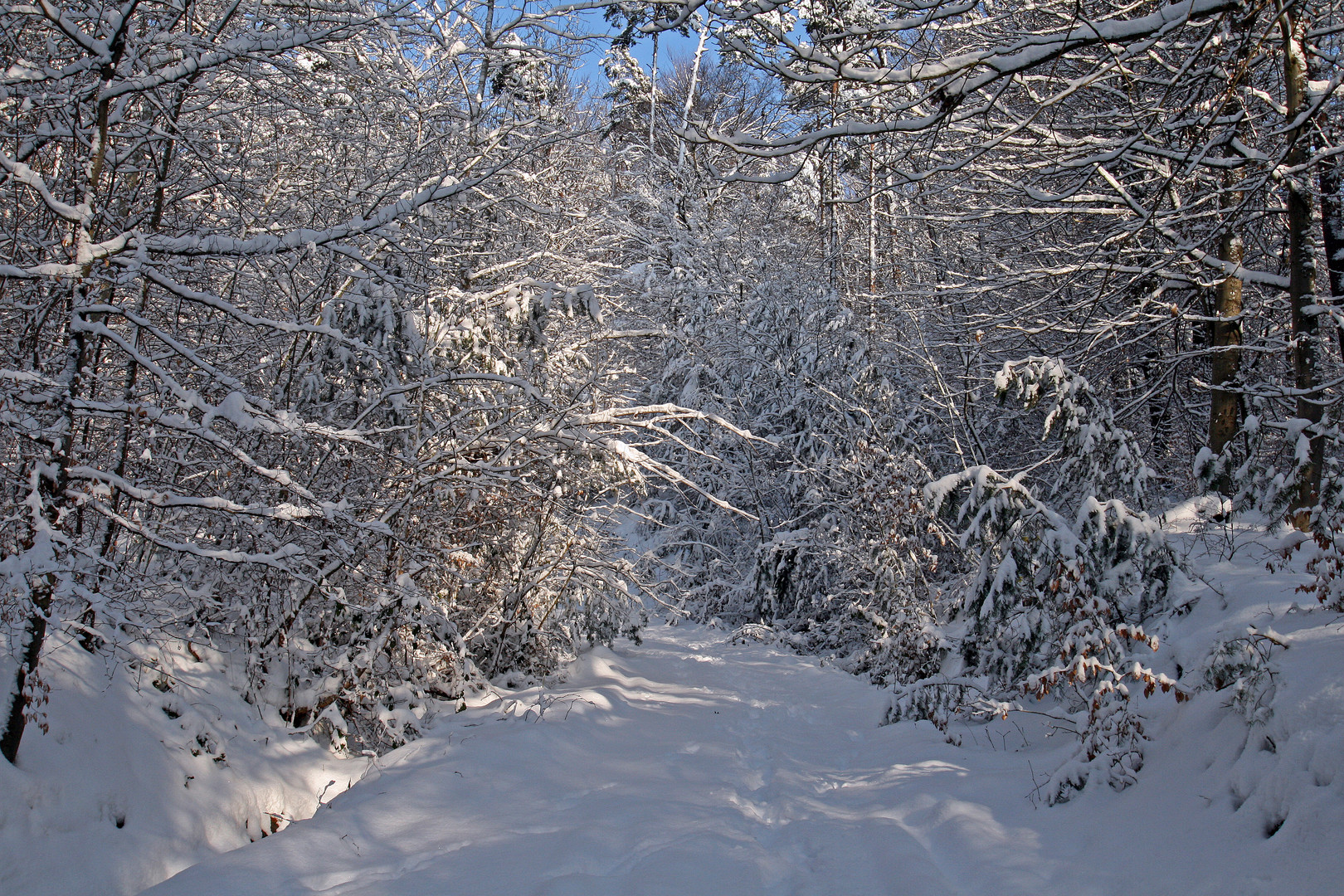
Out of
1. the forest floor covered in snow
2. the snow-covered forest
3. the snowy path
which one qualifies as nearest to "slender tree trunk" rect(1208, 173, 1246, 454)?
the snow-covered forest

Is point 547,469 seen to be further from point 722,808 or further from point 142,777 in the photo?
point 142,777

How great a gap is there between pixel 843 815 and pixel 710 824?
0.78m

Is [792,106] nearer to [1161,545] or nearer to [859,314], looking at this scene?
[1161,545]

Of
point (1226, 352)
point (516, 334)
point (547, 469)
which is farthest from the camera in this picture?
point (1226, 352)

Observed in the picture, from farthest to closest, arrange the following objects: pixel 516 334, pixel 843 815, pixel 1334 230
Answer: pixel 516 334 → pixel 1334 230 → pixel 843 815

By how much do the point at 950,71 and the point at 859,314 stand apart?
10467 millimetres

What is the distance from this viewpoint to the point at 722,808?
4270mm

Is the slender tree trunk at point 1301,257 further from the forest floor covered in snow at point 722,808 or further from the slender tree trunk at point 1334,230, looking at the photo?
the forest floor covered in snow at point 722,808

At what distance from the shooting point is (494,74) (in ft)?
28.6

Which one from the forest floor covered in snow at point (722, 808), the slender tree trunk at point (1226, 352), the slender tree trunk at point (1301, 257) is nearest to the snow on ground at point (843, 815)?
the forest floor covered in snow at point (722, 808)

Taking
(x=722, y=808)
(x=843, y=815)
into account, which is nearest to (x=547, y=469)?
(x=722, y=808)

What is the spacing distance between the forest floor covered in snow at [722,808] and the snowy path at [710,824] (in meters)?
0.02

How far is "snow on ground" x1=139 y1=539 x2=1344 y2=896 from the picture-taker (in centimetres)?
288

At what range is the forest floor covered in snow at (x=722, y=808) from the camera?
9.74 feet
